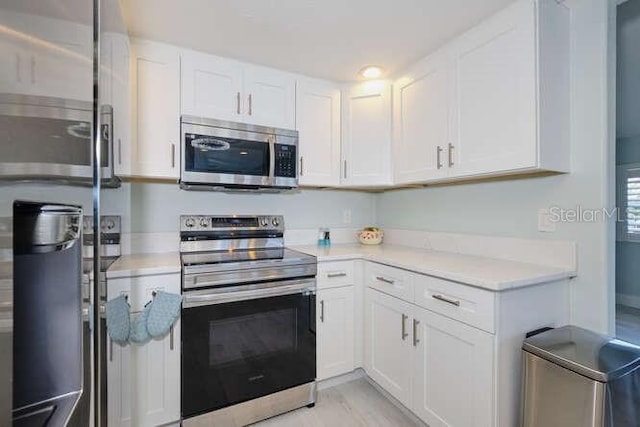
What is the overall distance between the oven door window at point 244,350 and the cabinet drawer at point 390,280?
0.43m

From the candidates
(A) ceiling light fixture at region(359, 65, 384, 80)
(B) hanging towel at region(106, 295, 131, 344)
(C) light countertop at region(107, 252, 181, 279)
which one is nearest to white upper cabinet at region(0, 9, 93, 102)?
(B) hanging towel at region(106, 295, 131, 344)

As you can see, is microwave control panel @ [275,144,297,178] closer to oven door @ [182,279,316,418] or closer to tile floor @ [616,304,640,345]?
oven door @ [182,279,316,418]

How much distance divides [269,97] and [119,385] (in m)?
1.83

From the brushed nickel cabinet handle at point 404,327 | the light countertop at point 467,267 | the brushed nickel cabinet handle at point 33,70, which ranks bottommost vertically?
the brushed nickel cabinet handle at point 404,327

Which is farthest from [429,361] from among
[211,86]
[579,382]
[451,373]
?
[211,86]

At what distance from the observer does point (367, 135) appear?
93.9 inches

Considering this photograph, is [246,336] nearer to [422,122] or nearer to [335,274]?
[335,274]

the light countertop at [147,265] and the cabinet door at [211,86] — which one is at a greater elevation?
the cabinet door at [211,86]

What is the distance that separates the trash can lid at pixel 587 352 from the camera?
1093mm

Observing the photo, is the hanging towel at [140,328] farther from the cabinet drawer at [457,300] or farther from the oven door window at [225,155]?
the cabinet drawer at [457,300]

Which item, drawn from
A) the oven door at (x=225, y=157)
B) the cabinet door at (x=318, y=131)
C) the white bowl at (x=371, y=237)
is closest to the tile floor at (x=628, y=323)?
the white bowl at (x=371, y=237)

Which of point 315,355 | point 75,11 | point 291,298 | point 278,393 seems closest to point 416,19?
point 75,11

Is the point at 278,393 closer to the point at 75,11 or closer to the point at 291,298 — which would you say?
the point at 291,298

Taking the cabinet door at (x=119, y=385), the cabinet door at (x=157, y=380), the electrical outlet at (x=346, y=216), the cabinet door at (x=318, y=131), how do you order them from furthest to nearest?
the electrical outlet at (x=346, y=216), the cabinet door at (x=318, y=131), the cabinet door at (x=157, y=380), the cabinet door at (x=119, y=385)
